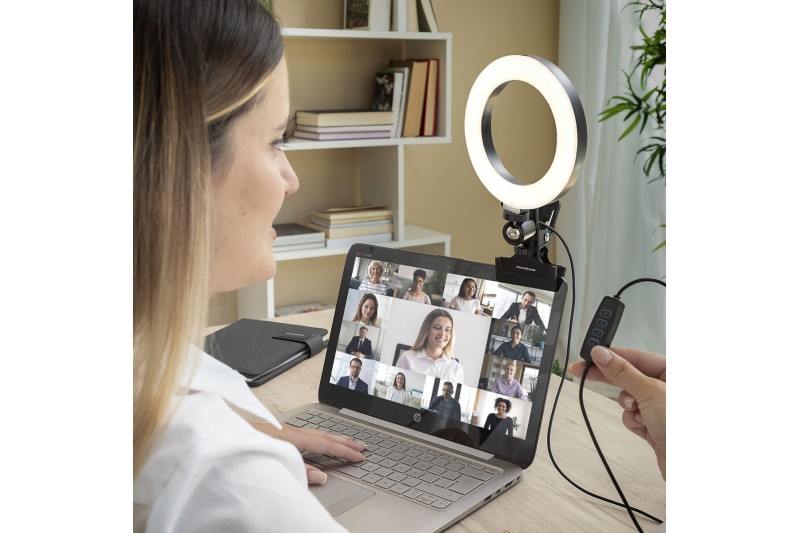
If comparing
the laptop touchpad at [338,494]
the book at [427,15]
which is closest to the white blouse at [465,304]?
the laptop touchpad at [338,494]

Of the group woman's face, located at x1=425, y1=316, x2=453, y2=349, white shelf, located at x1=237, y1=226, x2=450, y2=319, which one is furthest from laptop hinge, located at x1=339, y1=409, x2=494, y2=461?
white shelf, located at x1=237, y1=226, x2=450, y2=319

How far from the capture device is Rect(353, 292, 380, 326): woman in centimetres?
103

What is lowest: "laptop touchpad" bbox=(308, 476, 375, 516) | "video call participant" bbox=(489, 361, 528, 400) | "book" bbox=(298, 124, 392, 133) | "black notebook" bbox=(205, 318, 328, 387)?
"laptop touchpad" bbox=(308, 476, 375, 516)

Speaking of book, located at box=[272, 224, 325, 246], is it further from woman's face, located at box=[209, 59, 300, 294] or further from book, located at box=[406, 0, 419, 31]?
woman's face, located at box=[209, 59, 300, 294]

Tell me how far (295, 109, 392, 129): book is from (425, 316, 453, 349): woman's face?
1.60m

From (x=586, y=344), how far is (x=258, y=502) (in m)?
0.42

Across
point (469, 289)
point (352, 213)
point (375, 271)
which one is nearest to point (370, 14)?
point (352, 213)

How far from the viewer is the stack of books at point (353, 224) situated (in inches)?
103

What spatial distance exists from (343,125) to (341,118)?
27 millimetres

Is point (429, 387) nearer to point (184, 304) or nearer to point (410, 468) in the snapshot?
point (410, 468)

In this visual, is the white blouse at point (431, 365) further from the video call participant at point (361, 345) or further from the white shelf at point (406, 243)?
the white shelf at point (406, 243)
